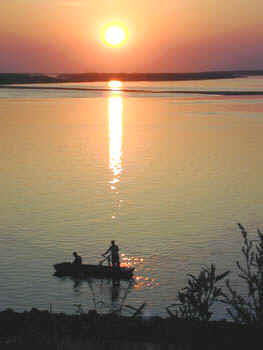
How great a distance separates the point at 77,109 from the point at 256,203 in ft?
310

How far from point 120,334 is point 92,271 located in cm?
1101

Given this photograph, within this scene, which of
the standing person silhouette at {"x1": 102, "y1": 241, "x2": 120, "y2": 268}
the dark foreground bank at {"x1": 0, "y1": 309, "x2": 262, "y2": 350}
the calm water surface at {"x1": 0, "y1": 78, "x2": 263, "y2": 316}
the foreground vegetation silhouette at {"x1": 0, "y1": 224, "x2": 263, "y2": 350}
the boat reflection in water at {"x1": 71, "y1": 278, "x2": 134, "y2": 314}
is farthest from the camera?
the standing person silhouette at {"x1": 102, "y1": 241, "x2": 120, "y2": 268}

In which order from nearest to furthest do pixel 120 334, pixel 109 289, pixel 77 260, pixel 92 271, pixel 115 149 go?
pixel 120 334
pixel 109 289
pixel 77 260
pixel 92 271
pixel 115 149

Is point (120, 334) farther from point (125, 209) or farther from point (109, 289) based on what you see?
point (125, 209)

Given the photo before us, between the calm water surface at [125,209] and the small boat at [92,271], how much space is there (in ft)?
1.13

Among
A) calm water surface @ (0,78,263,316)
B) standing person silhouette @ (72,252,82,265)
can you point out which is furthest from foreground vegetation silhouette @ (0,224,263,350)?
standing person silhouette @ (72,252,82,265)

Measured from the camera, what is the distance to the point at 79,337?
16250mm

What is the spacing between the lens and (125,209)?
37750mm

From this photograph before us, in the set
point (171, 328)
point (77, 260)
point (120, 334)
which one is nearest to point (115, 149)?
point (77, 260)

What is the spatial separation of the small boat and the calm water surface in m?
0.34

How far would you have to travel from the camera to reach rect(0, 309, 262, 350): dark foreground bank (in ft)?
44.2

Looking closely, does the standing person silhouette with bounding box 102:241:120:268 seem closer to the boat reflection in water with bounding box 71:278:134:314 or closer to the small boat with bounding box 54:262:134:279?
the small boat with bounding box 54:262:134:279

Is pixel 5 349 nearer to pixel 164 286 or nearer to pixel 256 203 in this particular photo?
pixel 164 286

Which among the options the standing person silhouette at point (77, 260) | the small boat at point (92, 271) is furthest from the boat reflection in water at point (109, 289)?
the standing person silhouette at point (77, 260)
